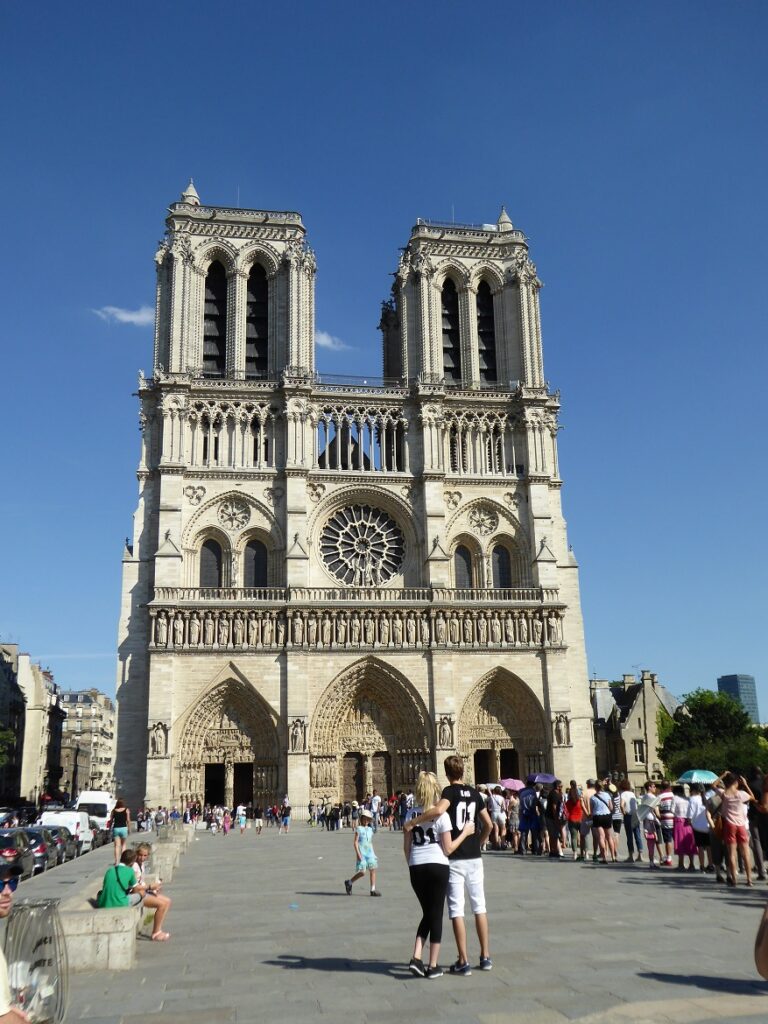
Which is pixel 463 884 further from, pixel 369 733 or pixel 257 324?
pixel 257 324

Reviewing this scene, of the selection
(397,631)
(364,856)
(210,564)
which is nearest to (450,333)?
(397,631)

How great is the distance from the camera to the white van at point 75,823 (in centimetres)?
2555

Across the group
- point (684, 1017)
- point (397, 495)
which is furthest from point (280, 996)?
point (397, 495)

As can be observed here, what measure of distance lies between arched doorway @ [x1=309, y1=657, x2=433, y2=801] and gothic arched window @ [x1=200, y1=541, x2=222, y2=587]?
653 centimetres

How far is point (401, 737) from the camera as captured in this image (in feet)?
122

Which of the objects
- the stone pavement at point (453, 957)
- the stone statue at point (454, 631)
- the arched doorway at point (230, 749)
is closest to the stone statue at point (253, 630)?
the arched doorway at point (230, 749)

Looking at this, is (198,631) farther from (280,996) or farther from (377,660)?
(280,996)

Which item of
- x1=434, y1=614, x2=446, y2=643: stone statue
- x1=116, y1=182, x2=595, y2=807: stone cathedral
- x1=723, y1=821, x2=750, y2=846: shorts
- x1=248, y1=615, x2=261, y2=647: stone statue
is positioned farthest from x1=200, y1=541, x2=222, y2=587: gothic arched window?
x1=723, y1=821, x2=750, y2=846: shorts

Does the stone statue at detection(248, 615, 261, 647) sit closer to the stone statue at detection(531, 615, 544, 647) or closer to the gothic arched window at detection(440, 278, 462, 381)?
the stone statue at detection(531, 615, 544, 647)

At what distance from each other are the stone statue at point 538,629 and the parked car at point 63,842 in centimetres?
1965

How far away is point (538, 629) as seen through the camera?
38188 mm

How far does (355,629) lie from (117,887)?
2781 cm

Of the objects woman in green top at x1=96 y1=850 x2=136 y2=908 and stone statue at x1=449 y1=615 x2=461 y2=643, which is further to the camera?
stone statue at x1=449 y1=615 x2=461 y2=643

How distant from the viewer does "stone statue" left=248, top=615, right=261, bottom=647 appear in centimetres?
3606
